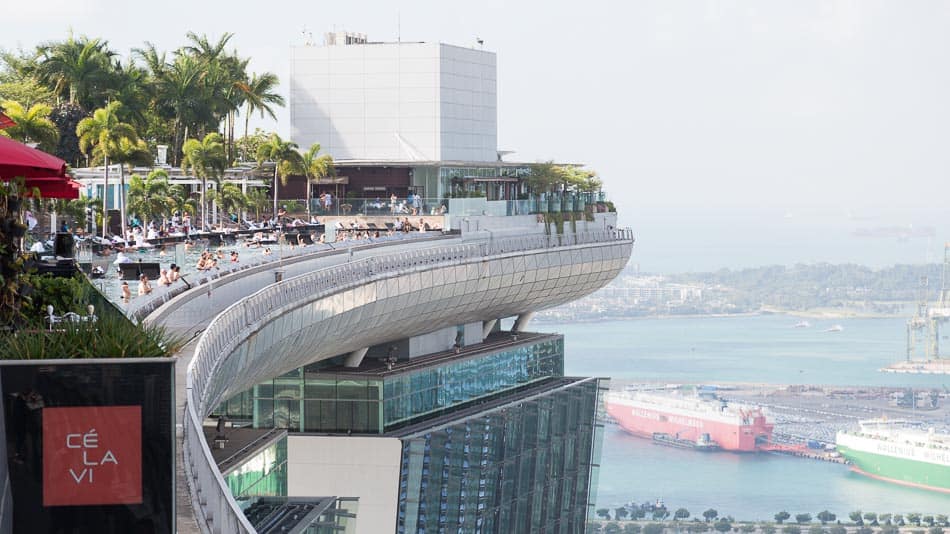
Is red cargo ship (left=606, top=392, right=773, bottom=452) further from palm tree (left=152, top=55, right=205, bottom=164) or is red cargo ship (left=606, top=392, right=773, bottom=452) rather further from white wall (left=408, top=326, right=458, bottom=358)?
white wall (left=408, top=326, right=458, bottom=358)

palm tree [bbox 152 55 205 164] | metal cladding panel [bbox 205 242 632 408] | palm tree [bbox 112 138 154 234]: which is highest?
palm tree [bbox 152 55 205 164]

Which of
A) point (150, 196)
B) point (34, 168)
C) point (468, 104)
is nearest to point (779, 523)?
point (468, 104)

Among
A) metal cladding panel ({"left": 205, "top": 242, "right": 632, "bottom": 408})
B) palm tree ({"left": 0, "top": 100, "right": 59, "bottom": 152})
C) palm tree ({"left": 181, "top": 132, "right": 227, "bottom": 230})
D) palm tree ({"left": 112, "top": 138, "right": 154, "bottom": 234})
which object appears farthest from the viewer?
palm tree ({"left": 181, "top": 132, "right": 227, "bottom": 230})

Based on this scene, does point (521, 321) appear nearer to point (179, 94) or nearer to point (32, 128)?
point (179, 94)

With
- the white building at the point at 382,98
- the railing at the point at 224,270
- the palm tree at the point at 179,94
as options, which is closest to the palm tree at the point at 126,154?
the railing at the point at 224,270

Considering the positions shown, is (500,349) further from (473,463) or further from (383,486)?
(383,486)

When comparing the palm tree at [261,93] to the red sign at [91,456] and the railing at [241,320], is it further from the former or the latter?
the red sign at [91,456]

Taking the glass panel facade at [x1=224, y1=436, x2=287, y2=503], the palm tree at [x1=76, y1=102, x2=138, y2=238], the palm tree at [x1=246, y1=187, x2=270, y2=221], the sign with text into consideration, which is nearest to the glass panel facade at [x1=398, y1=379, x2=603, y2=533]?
the palm tree at [x1=76, y1=102, x2=138, y2=238]
